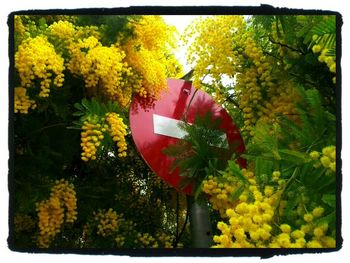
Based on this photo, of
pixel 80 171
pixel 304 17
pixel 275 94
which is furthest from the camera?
pixel 80 171

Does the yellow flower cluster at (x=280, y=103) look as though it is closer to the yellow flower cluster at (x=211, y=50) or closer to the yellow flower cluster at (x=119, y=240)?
the yellow flower cluster at (x=211, y=50)

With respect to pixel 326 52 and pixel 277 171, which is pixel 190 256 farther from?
pixel 326 52

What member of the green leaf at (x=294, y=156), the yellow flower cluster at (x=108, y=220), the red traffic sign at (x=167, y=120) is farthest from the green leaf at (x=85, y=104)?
the green leaf at (x=294, y=156)

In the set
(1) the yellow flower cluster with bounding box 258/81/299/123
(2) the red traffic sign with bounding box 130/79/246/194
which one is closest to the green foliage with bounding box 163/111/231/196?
(2) the red traffic sign with bounding box 130/79/246/194

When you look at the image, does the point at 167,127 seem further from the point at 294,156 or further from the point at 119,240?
the point at 294,156

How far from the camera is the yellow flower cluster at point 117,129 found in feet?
4.47

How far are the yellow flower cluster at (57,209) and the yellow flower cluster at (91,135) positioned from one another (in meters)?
0.23

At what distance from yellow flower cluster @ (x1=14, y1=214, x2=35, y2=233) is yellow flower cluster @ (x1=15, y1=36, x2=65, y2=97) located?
276mm

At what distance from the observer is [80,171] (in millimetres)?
1628

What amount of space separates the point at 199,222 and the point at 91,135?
39cm

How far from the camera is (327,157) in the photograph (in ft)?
2.77

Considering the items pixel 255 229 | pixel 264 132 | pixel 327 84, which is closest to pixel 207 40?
pixel 327 84

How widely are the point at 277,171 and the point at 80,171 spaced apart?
2.74ft

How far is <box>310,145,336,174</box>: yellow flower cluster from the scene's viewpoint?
2.76 feet
